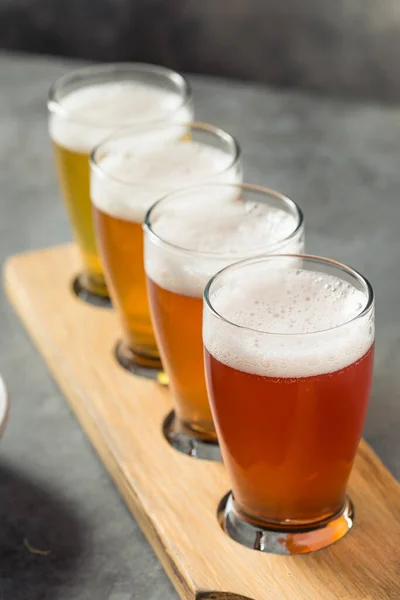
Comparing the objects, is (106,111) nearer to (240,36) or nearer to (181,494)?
(181,494)

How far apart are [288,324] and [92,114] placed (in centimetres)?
64

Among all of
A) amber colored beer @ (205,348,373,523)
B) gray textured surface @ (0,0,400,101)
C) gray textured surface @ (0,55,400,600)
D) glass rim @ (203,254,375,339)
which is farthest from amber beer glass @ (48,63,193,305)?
gray textured surface @ (0,0,400,101)

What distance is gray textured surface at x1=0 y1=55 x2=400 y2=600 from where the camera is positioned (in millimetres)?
1110

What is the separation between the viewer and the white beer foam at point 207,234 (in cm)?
110

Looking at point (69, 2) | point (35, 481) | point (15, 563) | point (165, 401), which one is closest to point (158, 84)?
point (165, 401)

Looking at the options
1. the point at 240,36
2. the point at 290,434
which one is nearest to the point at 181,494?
the point at 290,434

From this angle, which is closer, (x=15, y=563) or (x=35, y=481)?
(x=15, y=563)

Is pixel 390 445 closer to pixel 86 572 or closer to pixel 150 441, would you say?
pixel 150 441

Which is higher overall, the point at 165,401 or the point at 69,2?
the point at 165,401

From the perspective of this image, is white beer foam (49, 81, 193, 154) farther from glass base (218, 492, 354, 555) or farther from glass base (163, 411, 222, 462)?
glass base (218, 492, 354, 555)

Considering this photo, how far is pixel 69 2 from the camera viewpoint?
290 cm

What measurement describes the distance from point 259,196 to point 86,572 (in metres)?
0.45

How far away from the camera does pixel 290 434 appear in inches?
38.9

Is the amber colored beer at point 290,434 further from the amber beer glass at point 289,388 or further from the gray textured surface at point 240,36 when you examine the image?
the gray textured surface at point 240,36
